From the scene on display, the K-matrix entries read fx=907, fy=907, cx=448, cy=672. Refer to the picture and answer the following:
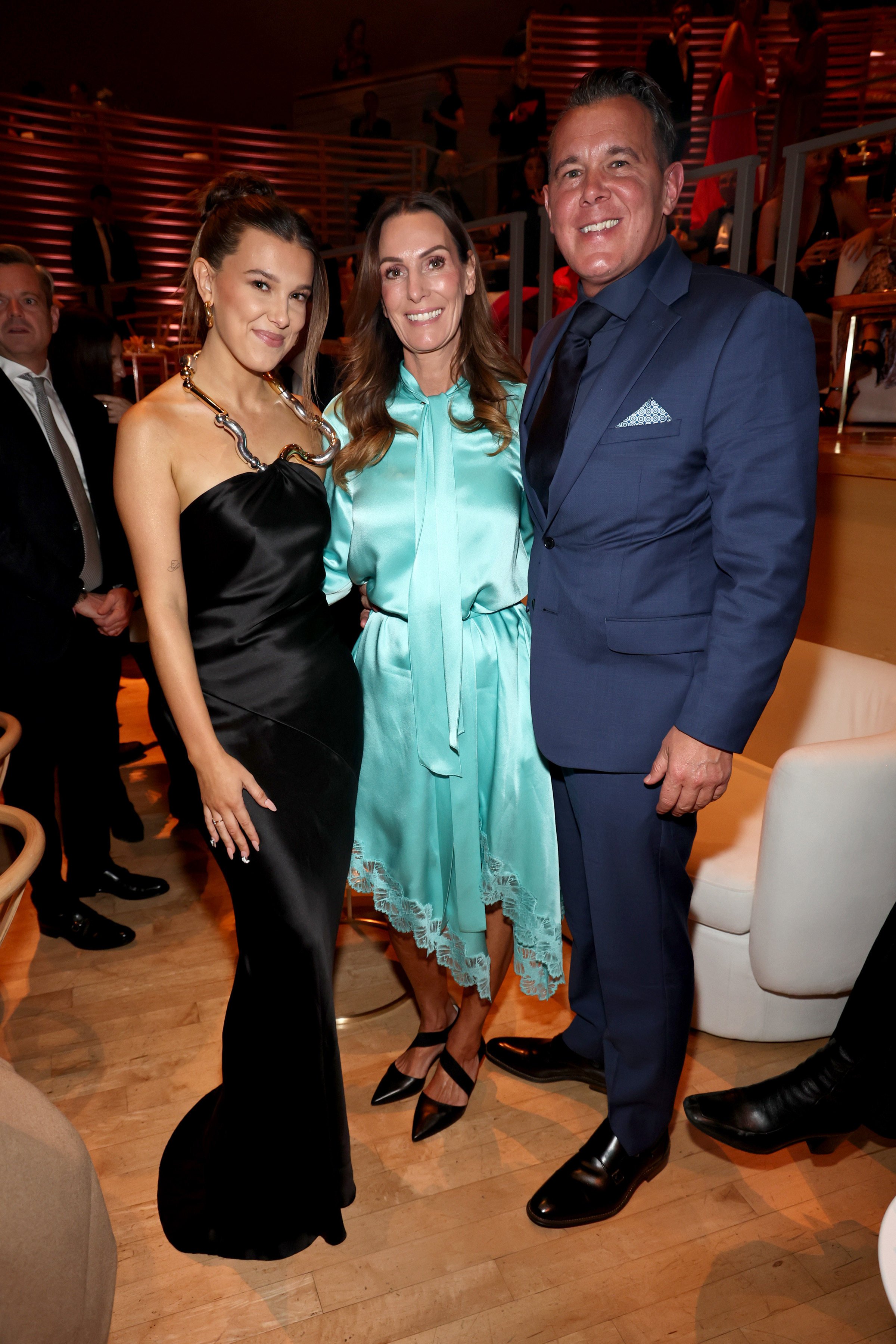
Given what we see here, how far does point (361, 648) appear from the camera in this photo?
77.3 inches

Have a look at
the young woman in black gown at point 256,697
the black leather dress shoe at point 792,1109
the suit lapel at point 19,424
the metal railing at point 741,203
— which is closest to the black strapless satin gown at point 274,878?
the young woman in black gown at point 256,697

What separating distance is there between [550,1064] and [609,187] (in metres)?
1.89

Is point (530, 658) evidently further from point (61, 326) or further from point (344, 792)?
point (61, 326)

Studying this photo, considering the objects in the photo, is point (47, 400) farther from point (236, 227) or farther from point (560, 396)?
point (560, 396)

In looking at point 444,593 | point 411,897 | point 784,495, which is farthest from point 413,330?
point 411,897

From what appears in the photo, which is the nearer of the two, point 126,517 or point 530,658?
point 126,517

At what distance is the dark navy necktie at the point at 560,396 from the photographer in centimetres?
161

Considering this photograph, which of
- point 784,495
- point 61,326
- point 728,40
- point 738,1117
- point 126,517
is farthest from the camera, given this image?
point 728,40

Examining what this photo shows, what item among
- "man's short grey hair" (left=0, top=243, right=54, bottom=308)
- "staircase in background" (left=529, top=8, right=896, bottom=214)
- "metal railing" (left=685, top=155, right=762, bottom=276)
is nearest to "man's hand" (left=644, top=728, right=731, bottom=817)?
"man's short grey hair" (left=0, top=243, right=54, bottom=308)

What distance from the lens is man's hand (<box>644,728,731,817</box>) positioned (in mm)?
1479

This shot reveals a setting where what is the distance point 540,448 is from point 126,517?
0.74 metres

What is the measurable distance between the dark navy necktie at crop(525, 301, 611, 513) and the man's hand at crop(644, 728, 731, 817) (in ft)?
1.56

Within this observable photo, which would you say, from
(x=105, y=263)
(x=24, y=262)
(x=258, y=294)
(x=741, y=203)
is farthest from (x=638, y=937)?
(x=105, y=263)

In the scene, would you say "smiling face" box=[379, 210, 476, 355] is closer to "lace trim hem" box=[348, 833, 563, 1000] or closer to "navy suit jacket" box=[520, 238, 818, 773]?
"navy suit jacket" box=[520, 238, 818, 773]
